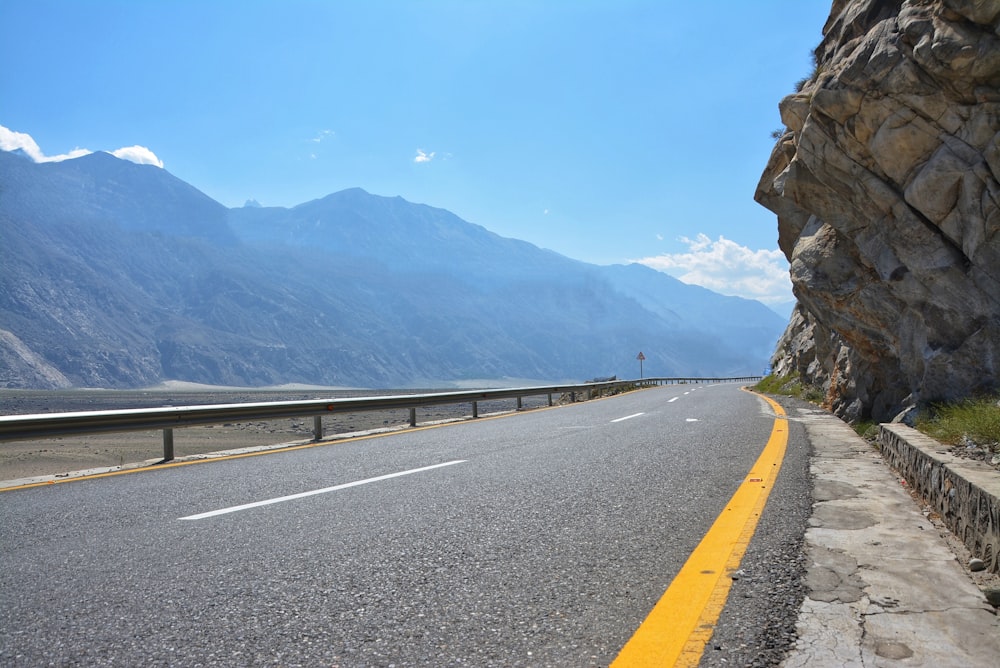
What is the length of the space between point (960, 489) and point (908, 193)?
23.3 feet

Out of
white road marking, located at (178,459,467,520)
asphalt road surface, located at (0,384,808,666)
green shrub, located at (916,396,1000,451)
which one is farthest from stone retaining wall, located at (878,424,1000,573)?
white road marking, located at (178,459,467,520)

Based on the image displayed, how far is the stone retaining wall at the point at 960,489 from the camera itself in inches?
140

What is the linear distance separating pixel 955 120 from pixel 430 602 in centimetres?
995

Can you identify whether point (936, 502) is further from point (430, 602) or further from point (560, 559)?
point (430, 602)

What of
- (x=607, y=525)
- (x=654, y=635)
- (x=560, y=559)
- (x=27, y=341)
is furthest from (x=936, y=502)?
(x=27, y=341)

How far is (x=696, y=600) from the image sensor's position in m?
3.05

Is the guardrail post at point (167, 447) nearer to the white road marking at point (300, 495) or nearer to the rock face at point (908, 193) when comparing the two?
the white road marking at point (300, 495)

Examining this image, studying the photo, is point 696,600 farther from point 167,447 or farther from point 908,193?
point 908,193

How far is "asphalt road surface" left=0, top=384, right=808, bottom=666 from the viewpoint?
8.57 feet

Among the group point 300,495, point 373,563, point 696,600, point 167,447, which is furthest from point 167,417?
point 696,600

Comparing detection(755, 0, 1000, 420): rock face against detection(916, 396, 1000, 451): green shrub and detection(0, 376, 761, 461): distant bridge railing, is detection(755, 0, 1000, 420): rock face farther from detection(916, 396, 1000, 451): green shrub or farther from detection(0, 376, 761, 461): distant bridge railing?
detection(0, 376, 761, 461): distant bridge railing

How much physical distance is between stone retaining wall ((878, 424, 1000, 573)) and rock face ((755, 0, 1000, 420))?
3517 millimetres

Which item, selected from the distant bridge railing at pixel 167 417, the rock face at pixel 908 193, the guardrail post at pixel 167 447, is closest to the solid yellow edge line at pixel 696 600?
the rock face at pixel 908 193

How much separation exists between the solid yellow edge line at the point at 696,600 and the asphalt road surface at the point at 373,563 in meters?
0.07
